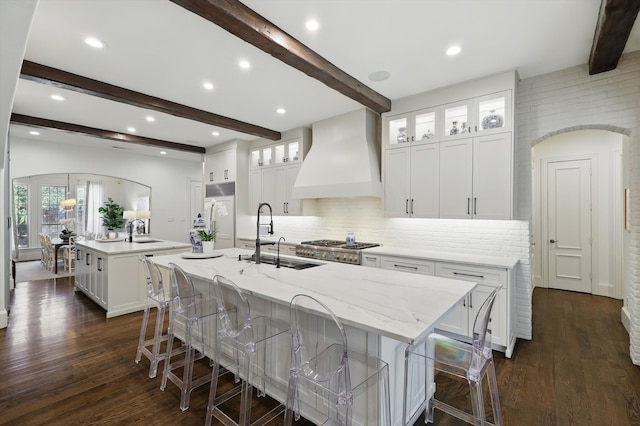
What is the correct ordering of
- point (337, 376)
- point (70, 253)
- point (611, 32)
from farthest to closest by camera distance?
point (70, 253), point (611, 32), point (337, 376)

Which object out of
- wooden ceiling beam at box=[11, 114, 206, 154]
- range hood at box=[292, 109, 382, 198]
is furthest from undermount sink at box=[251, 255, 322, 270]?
wooden ceiling beam at box=[11, 114, 206, 154]

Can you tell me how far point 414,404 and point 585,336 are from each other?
275cm

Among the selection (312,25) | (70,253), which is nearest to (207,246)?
(312,25)

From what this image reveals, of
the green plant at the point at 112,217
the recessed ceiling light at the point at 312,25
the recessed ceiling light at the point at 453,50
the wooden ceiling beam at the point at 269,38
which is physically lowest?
the green plant at the point at 112,217

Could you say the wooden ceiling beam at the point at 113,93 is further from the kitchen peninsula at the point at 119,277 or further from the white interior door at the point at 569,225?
the white interior door at the point at 569,225

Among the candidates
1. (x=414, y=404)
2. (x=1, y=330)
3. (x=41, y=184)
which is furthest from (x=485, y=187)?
(x=41, y=184)

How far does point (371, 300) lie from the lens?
178cm

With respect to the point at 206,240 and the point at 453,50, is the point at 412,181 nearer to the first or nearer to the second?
the point at 453,50

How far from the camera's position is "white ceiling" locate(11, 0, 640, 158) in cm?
225

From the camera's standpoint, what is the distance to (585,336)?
137 inches

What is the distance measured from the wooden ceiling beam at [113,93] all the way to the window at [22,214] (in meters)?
7.66

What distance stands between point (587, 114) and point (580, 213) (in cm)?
297

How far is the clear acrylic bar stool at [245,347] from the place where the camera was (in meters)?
1.98

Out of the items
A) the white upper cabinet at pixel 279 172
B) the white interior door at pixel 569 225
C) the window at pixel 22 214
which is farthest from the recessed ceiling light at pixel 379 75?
the window at pixel 22 214
